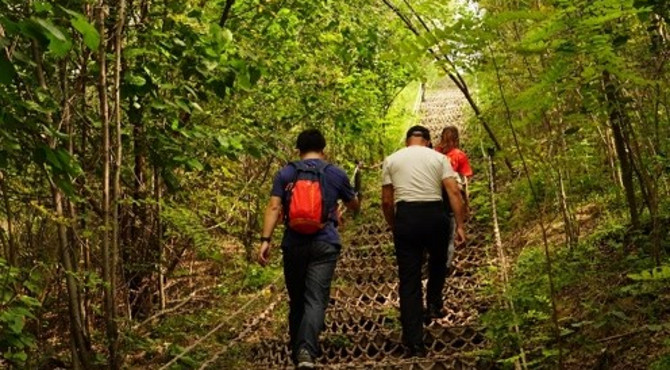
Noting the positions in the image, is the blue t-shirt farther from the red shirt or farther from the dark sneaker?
the red shirt

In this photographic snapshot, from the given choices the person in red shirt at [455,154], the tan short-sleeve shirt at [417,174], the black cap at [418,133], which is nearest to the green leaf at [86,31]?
the tan short-sleeve shirt at [417,174]

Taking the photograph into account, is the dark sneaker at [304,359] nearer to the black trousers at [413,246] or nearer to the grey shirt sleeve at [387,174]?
the black trousers at [413,246]

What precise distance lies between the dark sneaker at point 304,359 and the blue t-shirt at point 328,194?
700 mm

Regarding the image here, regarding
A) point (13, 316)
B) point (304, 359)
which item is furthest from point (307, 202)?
point (13, 316)

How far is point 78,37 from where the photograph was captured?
178 inches

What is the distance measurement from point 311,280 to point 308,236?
0.29m

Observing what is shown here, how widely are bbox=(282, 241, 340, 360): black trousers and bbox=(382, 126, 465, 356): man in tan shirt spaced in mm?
868

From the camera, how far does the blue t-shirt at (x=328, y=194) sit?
Result: 15.1ft

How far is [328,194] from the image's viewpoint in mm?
4613

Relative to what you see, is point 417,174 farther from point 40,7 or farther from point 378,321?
point 40,7

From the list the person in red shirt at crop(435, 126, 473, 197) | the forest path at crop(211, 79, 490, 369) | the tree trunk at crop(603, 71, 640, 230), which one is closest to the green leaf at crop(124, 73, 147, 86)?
the forest path at crop(211, 79, 490, 369)

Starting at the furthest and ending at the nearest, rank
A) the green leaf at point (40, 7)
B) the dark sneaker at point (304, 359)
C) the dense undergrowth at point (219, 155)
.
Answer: the dark sneaker at point (304, 359)
the dense undergrowth at point (219, 155)
the green leaf at point (40, 7)

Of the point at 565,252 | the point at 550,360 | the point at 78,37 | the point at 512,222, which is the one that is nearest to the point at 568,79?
the point at 550,360

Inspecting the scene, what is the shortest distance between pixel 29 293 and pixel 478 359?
3351 millimetres
